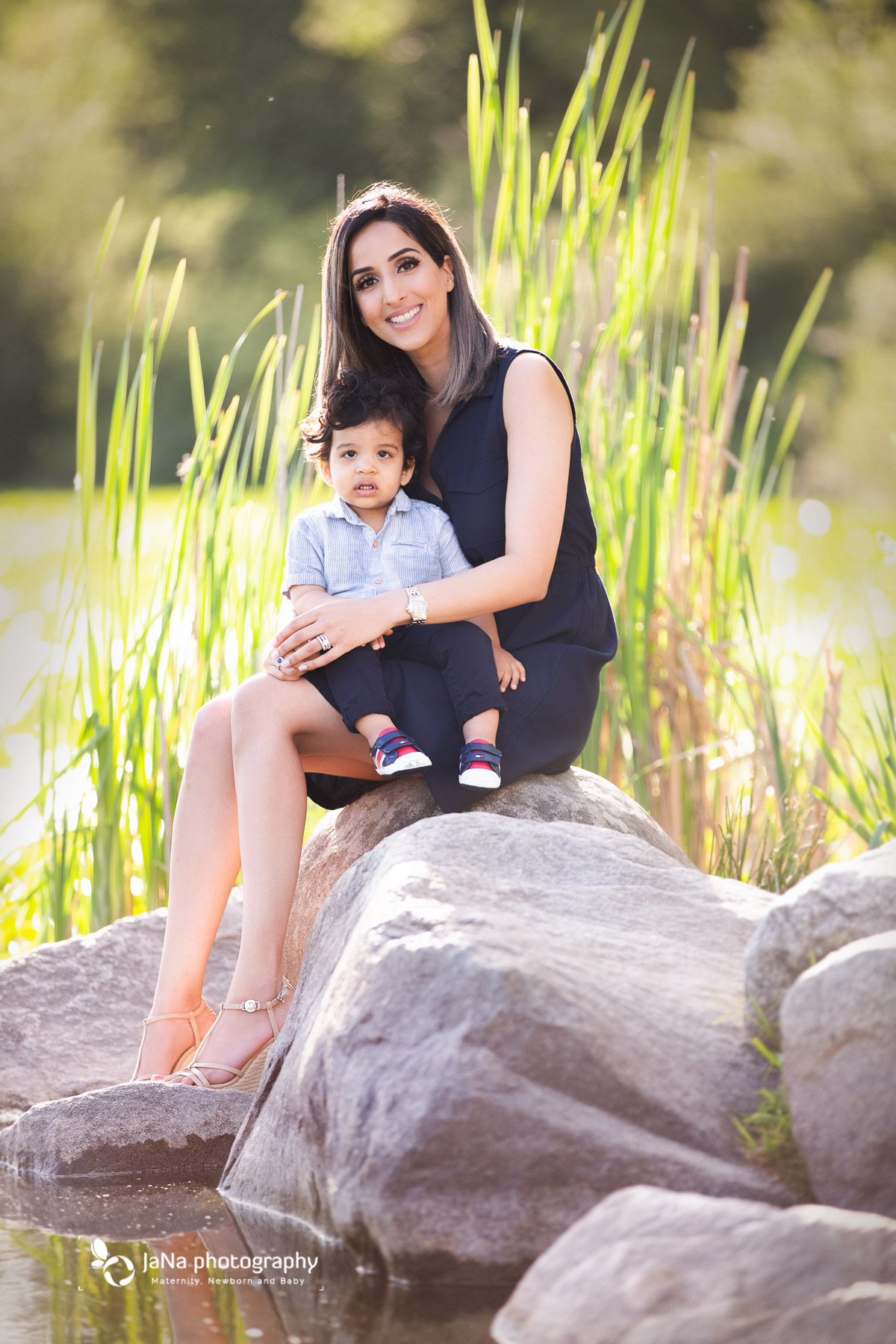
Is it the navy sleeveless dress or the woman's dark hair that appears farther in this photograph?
the woman's dark hair

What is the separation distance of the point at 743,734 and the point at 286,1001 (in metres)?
1.14

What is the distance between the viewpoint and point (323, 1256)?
126cm

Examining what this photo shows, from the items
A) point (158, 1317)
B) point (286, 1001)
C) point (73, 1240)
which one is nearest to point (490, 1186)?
point (158, 1317)

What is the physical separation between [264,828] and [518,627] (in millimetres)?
510

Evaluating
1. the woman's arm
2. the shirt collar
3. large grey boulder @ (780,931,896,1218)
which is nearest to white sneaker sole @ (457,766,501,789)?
the woman's arm

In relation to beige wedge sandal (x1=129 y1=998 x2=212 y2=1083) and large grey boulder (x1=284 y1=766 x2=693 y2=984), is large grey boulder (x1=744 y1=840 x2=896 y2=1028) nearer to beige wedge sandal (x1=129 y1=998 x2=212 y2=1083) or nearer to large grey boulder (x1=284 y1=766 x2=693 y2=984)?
large grey boulder (x1=284 y1=766 x2=693 y2=984)

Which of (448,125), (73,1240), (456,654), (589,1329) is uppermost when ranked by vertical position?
(448,125)

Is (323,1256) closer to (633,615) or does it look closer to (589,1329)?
(589,1329)

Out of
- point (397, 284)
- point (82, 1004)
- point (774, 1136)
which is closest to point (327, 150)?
point (397, 284)

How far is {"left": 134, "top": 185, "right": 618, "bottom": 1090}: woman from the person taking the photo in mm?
1728

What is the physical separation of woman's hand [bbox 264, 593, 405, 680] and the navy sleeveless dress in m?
0.05

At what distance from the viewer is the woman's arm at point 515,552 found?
69.6 inches

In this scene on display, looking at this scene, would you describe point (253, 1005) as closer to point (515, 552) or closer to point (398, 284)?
point (515, 552)

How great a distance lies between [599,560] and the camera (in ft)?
8.32
